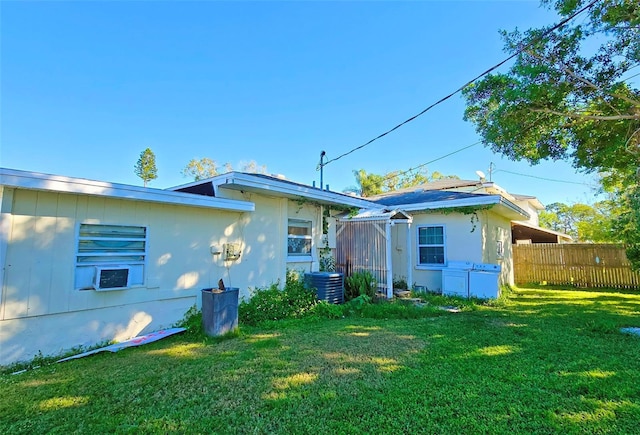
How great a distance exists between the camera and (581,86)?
693 centimetres

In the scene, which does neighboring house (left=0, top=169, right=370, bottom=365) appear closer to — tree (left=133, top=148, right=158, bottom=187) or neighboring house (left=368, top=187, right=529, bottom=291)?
neighboring house (left=368, top=187, right=529, bottom=291)

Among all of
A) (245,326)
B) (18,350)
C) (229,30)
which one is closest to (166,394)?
(18,350)

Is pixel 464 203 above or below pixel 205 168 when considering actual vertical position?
below

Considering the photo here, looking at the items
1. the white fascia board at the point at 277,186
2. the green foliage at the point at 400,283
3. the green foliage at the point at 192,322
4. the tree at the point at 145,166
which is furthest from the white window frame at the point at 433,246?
the tree at the point at 145,166

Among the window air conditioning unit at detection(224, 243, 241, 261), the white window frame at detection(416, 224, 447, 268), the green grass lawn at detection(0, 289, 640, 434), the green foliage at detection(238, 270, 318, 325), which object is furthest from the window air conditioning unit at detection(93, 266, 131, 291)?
the white window frame at detection(416, 224, 447, 268)

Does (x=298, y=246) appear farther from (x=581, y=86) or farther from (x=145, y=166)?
(x=145, y=166)

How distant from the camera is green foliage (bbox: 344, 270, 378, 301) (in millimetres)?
7895

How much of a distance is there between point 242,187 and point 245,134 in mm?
15310

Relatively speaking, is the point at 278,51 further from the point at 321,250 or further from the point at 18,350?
the point at 18,350

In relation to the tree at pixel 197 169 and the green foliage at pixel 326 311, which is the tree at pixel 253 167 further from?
the green foliage at pixel 326 311

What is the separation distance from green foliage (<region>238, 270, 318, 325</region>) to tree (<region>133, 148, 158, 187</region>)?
20.9 m

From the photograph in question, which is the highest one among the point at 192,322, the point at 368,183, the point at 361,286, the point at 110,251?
the point at 368,183

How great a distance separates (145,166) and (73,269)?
2216 cm

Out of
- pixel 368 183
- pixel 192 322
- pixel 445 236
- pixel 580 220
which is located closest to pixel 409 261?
pixel 445 236
